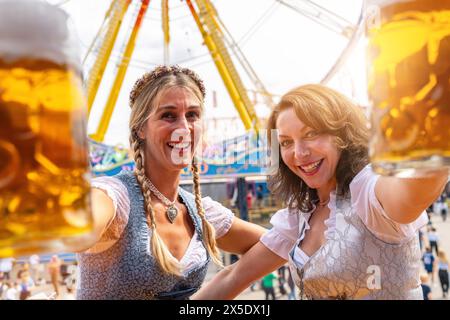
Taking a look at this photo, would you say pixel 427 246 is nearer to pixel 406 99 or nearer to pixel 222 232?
pixel 222 232

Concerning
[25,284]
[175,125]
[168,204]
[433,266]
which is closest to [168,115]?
[175,125]

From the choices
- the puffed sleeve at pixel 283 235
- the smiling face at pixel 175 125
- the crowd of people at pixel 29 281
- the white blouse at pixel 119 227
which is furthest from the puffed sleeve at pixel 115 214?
the crowd of people at pixel 29 281

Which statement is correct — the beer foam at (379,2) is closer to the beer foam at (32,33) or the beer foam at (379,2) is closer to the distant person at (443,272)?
the beer foam at (32,33)

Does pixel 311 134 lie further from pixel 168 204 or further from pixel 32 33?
pixel 32 33

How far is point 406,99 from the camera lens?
10.2 inches

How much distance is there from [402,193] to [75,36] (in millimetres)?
266

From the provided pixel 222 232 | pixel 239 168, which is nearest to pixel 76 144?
pixel 222 232

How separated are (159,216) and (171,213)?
0.06 ft

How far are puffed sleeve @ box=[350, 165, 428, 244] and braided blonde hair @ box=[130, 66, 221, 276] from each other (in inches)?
10.1

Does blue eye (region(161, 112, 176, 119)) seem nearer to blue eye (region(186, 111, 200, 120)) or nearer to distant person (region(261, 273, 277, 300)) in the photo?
blue eye (region(186, 111, 200, 120))

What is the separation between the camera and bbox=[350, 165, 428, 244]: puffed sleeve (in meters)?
0.48

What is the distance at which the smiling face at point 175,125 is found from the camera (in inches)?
27.0

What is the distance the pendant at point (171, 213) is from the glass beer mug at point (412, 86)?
0.46 metres

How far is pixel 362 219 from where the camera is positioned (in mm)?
526
